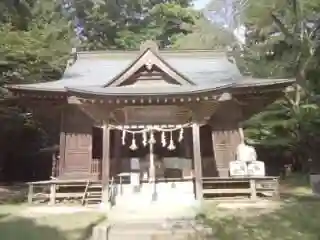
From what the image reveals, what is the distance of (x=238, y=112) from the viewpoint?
1488 centimetres

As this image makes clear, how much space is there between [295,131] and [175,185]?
808cm

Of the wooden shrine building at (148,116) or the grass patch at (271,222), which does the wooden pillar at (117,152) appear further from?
the grass patch at (271,222)

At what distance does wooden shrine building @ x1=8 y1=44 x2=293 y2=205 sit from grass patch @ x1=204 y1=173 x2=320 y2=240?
8.40 feet

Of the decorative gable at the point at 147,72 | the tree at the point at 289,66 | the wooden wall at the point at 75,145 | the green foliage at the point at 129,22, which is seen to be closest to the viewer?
the decorative gable at the point at 147,72

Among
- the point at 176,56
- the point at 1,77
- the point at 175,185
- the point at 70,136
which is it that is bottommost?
the point at 175,185

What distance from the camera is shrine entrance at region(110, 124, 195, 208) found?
42.9 feet

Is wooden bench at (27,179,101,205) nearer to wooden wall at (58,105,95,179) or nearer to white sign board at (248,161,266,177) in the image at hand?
wooden wall at (58,105,95,179)

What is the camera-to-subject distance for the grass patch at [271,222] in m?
8.27

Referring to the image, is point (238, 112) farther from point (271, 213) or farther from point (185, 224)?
point (185, 224)

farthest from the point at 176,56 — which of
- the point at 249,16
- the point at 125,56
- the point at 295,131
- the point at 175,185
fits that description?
the point at 175,185

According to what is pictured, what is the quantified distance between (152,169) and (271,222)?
5.98 metres

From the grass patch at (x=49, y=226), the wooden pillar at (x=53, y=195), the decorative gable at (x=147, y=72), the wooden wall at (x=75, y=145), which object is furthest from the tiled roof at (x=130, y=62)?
the grass patch at (x=49, y=226)

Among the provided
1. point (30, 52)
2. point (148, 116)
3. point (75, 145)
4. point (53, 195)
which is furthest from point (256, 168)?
point (30, 52)

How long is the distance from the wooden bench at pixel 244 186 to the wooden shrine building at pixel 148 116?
0.60 metres
